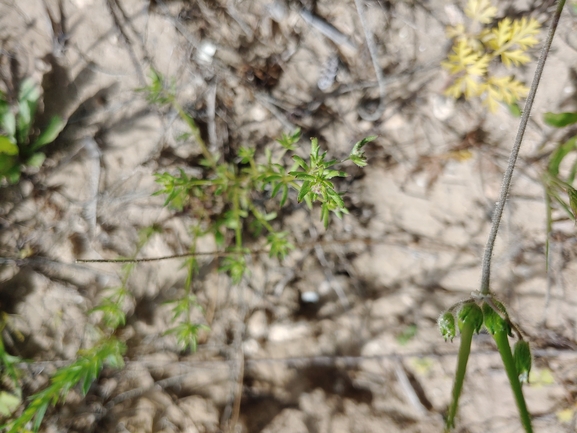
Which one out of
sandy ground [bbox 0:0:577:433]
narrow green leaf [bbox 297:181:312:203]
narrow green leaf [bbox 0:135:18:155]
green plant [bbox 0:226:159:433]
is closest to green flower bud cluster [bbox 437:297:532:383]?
narrow green leaf [bbox 297:181:312:203]

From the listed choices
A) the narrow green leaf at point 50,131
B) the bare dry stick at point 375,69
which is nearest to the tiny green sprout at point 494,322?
the bare dry stick at point 375,69

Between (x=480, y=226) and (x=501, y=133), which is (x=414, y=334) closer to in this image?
(x=480, y=226)

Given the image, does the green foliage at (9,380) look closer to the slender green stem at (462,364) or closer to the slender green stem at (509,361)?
the slender green stem at (462,364)

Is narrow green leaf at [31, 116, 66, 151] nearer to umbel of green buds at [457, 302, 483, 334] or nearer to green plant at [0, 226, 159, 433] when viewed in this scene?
green plant at [0, 226, 159, 433]

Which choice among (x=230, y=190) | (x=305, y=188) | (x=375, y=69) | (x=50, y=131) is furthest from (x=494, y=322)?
(x=50, y=131)

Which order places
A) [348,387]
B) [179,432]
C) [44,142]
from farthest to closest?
1. [348,387]
2. [179,432]
3. [44,142]

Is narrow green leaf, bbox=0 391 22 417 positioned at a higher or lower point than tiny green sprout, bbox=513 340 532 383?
lower

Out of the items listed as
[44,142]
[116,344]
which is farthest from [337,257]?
[44,142]
